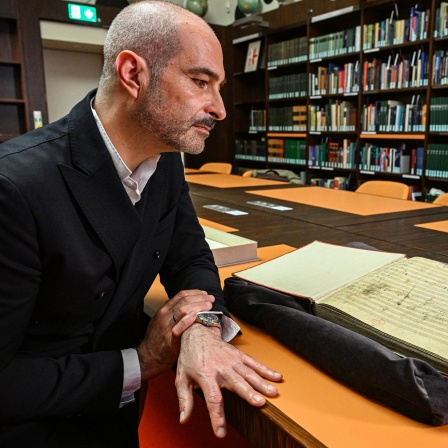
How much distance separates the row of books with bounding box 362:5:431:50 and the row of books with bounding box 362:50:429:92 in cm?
16

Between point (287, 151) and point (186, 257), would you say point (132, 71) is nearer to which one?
point (186, 257)

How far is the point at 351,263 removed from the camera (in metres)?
1.01

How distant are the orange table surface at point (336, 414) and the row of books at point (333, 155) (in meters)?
4.31

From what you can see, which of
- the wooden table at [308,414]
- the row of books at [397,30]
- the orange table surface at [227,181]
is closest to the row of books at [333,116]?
the row of books at [397,30]

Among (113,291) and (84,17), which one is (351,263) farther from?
(84,17)

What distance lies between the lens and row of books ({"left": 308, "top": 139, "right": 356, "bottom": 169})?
15.8ft

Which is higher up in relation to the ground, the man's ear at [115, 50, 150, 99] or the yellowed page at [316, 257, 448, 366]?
the man's ear at [115, 50, 150, 99]

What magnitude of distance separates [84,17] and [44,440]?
5387mm

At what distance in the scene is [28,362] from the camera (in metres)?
0.75

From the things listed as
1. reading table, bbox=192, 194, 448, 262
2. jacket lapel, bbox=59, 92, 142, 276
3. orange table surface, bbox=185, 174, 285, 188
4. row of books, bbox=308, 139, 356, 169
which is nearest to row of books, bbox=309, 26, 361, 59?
row of books, bbox=308, 139, 356, 169

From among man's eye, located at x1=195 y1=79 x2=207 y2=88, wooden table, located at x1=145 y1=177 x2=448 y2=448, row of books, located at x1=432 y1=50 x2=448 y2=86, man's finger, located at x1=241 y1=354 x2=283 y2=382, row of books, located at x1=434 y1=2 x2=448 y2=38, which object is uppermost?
row of books, located at x1=434 y1=2 x2=448 y2=38

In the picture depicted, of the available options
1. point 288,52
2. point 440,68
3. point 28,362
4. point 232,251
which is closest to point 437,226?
point 232,251

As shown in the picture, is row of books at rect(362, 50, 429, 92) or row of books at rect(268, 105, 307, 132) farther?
row of books at rect(268, 105, 307, 132)

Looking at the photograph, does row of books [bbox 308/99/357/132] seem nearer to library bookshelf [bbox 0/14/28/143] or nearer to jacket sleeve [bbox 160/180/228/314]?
library bookshelf [bbox 0/14/28/143]
